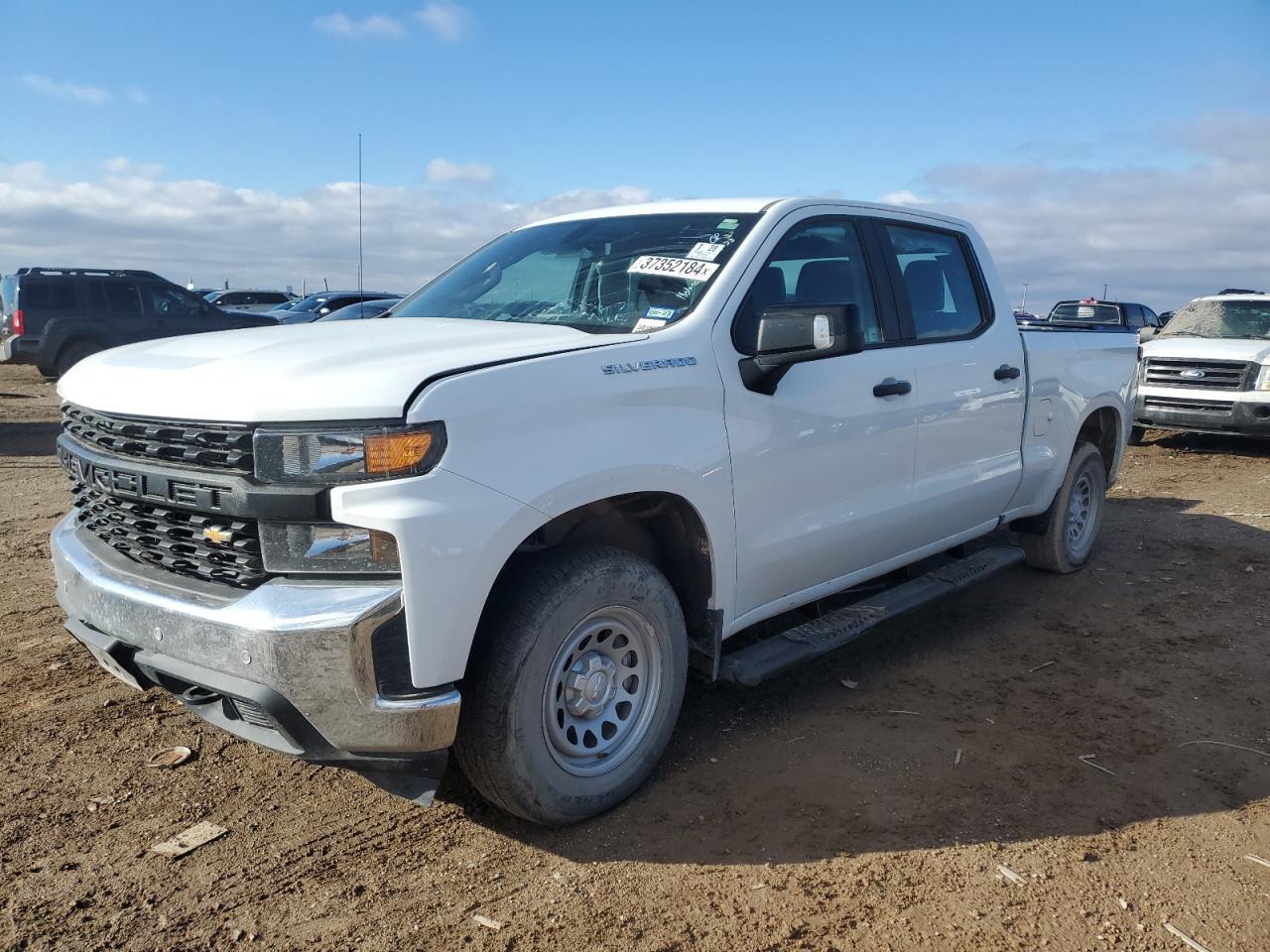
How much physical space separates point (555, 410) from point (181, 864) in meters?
1.69

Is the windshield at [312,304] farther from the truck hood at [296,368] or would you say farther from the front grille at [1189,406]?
the truck hood at [296,368]

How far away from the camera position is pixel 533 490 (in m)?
2.72

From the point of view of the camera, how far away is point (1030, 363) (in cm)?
510

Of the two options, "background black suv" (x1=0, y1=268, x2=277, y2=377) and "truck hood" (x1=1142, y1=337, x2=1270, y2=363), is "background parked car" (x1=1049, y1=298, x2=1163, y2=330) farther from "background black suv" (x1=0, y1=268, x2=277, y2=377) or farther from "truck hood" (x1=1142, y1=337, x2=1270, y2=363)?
"background black suv" (x1=0, y1=268, x2=277, y2=377)

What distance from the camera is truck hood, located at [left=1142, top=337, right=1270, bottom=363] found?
1107 cm

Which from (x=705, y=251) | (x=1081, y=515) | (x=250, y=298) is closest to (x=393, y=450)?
(x=705, y=251)

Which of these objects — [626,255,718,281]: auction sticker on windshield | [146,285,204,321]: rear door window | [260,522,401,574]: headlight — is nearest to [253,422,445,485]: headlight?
[260,522,401,574]: headlight

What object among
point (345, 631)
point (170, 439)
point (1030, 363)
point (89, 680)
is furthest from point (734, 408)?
point (89, 680)

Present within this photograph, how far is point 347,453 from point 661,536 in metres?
1.25

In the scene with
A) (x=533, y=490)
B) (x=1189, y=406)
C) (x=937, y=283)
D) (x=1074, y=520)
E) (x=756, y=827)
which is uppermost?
(x=937, y=283)

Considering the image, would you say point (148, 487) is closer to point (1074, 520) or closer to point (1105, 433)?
point (1074, 520)

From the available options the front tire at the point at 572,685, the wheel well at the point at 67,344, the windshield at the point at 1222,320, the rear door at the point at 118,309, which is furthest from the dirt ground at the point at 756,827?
the rear door at the point at 118,309

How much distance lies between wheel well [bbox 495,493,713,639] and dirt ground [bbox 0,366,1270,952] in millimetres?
636

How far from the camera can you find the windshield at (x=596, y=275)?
3.52m
